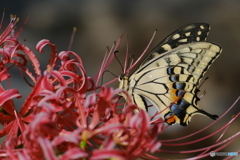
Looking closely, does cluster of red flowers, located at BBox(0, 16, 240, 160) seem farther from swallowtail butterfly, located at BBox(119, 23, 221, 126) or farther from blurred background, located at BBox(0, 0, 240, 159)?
blurred background, located at BBox(0, 0, 240, 159)

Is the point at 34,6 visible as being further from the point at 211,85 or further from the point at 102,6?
the point at 211,85

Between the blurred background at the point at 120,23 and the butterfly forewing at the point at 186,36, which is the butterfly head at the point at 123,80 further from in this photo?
the blurred background at the point at 120,23

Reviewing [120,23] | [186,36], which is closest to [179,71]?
[186,36]

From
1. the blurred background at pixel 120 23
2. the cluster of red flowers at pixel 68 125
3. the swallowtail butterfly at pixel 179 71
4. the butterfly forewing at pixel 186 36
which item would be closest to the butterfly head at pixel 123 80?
the swallowtail butterfly at pixel 179 71

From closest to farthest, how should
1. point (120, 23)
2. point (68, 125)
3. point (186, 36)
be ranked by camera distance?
point (68, 125)
point (186, 36)
point (120, 23)

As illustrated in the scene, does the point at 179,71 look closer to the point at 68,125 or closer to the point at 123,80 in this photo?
the point at 123,80

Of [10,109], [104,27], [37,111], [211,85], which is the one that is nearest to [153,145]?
[37,111]

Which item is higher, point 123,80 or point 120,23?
point 120,23
